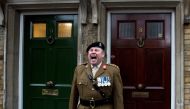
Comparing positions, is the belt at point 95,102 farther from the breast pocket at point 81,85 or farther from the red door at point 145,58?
the red door at point 145,58

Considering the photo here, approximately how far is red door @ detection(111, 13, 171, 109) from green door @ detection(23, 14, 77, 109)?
31.1 inches

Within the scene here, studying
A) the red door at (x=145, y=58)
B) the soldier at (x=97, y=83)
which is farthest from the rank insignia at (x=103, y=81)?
the red door at (x=145, y=58)

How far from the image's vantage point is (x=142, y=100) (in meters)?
6.90

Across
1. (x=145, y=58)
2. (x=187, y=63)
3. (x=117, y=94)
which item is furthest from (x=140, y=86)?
(x=117, y=94)

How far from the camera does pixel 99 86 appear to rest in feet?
15.6

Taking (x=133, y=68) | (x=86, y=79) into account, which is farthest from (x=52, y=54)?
(x=86, y=79)

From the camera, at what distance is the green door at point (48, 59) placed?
7199 millimetres

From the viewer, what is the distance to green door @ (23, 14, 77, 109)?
7.20 metres

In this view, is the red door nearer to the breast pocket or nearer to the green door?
the green door

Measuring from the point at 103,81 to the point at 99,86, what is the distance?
0.07 m

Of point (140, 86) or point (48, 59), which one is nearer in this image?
point (140, 86)

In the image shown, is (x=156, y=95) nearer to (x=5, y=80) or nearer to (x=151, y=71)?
(x=151, y=71)

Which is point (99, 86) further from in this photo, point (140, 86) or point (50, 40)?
point (50, 40)

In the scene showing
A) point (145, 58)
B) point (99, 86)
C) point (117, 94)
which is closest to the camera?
point (99, 86)
